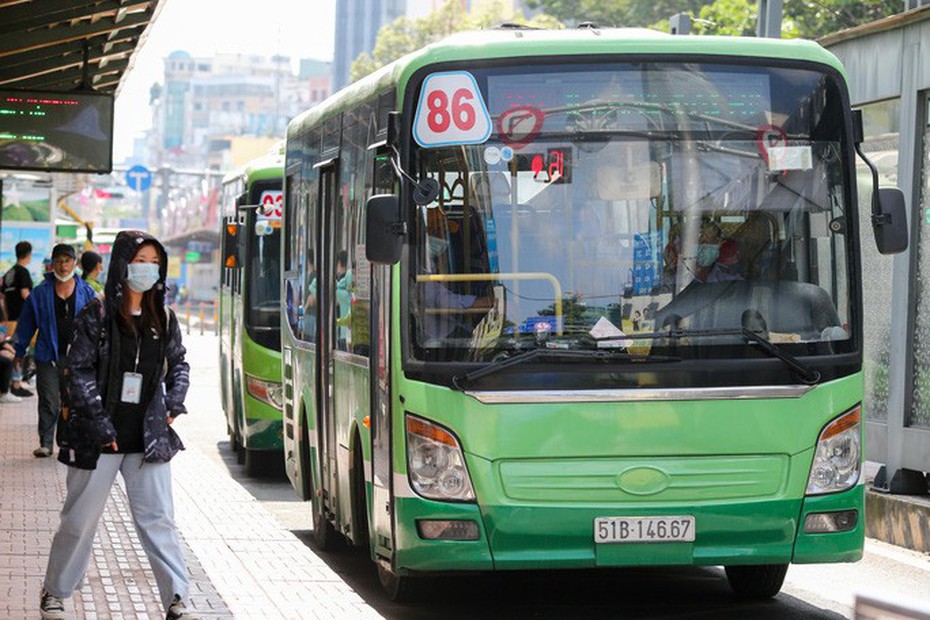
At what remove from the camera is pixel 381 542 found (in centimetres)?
968

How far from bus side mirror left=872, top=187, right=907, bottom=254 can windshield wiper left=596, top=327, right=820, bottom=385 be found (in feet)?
2.18

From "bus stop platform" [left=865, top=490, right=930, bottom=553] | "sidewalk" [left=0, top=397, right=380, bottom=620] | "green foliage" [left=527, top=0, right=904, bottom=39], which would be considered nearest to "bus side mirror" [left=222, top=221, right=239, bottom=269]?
"sidewalk" [left=0, top=397, right=380, bottom=620]

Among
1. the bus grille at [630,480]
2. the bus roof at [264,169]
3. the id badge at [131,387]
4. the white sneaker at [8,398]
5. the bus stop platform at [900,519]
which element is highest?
the bus roof at [264,169]

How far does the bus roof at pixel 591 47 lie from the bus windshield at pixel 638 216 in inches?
3.1

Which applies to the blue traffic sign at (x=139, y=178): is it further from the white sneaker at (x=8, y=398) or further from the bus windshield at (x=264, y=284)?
the bus windshield at (x=264, y=284)

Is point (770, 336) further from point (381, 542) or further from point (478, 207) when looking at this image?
point (381, 542)

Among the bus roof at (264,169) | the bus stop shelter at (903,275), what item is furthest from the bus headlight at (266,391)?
the bus stop shelter at (903,275)

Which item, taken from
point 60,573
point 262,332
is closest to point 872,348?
point 262,332

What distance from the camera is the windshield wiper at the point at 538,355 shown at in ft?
29.2

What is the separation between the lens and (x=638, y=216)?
29.8 feet

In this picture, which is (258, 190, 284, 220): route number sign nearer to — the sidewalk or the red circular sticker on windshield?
the sidewalk

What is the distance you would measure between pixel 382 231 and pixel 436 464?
42.3 inches

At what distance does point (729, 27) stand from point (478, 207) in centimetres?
3911

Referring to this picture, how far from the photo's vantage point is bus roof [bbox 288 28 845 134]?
9.21m
